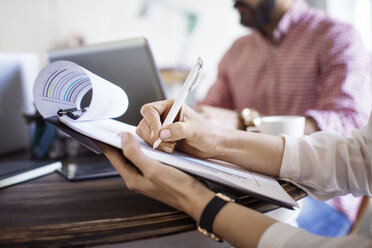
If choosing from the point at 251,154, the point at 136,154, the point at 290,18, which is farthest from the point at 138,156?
the point at 290,18

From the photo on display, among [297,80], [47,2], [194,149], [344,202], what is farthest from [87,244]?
[47,2]

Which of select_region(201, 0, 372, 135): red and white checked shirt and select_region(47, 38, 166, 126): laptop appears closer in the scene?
select_region(47, 38, 166, 126): laptop

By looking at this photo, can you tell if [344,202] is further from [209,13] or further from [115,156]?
[209,13]

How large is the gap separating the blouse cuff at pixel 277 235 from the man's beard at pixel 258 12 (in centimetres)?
118

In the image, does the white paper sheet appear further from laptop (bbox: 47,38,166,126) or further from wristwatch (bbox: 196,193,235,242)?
laptop (bbox: 47,38,166,126)

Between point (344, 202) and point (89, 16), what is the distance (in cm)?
208

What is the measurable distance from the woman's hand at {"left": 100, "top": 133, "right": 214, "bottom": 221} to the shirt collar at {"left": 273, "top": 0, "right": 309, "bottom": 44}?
109cm

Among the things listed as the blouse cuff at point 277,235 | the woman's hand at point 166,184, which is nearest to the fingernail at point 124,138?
the woman's hand at point 166,184

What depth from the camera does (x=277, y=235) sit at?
38 cm

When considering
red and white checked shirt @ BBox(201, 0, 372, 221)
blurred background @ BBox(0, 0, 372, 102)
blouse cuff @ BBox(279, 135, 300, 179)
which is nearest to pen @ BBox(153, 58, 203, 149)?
blouse cuff @ BBox(279, 135, 300, 179)

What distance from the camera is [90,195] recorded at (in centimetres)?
52

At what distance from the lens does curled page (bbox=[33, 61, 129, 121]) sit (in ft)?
1.54

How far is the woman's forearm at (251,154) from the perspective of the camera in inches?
22.6

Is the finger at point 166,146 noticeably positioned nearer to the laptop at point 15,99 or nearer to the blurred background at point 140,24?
the laptop at point 15,99
